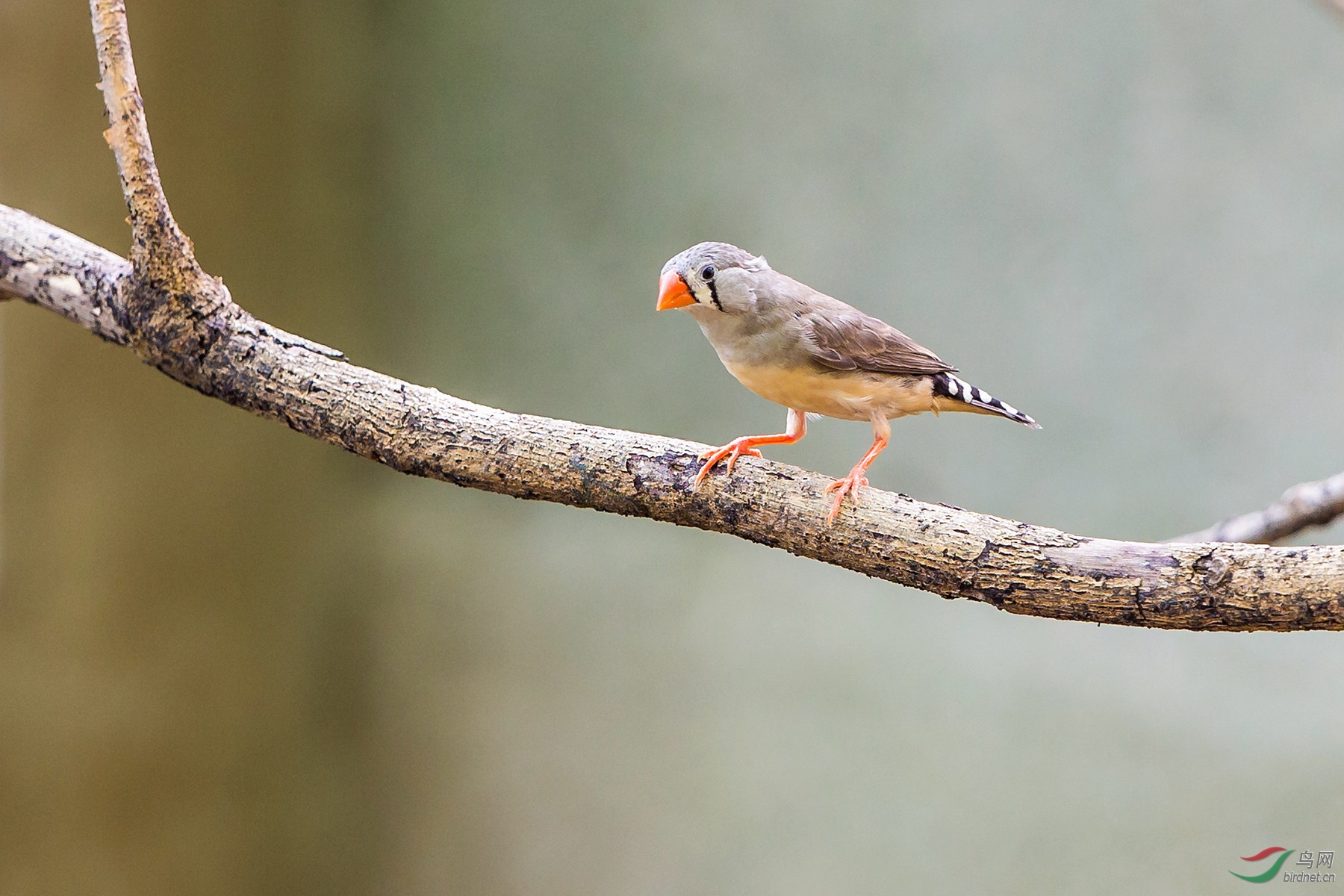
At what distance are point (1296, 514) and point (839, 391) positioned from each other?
86 cm

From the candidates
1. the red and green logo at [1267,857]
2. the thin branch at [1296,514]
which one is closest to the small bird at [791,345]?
the thin branch at [1296,514]

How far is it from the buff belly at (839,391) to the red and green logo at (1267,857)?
1.73m

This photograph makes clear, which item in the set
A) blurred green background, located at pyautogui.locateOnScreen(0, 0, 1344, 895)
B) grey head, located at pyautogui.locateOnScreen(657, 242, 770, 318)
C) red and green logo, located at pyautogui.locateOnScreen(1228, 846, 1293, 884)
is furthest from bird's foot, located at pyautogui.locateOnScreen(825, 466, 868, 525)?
red and green logo, located at pyautogui.locateOnScreen(1228, 846, 1293, 884)

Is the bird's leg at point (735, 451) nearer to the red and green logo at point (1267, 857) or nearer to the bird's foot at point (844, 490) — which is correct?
the bird's foot at point (844, 490)

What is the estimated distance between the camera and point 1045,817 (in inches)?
105

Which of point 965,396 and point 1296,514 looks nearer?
point 965,396

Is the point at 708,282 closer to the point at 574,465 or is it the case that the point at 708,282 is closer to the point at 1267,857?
the point at 574,465

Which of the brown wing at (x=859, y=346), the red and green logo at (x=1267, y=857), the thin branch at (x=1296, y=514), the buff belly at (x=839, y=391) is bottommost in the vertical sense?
the red and green logo at (x=1267, y=857)

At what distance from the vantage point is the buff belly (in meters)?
1.37

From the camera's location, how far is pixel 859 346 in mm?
1380

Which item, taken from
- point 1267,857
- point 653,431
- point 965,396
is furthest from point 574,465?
point 1267,857

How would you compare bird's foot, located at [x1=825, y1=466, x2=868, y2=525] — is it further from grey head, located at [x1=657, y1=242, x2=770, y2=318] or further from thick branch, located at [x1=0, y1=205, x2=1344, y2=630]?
grey head, located at [x1=657, y1=242, x2=770, y2=318]

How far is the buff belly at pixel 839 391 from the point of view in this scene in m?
1.37

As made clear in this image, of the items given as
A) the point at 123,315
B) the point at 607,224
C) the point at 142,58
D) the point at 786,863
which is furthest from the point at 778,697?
the point at 142,58
